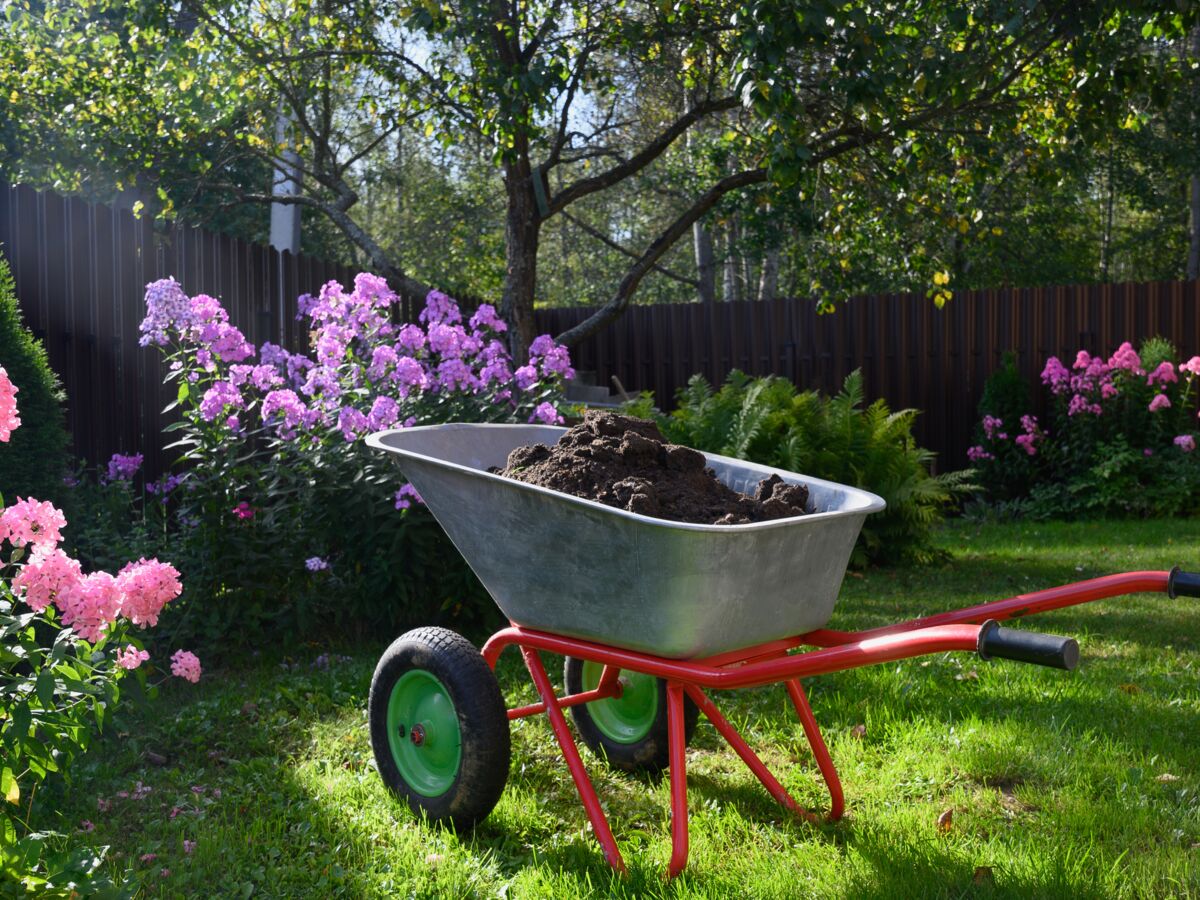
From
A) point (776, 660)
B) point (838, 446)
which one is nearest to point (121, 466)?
point (776, 660)

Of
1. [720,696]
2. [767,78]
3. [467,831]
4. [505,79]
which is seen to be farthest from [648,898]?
[505,79]

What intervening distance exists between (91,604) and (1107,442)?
8846 mm

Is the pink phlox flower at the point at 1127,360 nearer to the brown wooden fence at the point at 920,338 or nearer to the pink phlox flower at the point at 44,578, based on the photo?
the brown wooden fence at the point at 920,338

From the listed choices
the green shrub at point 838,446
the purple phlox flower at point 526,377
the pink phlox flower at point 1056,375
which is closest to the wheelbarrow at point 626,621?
the purple phlox flower at point 526,377

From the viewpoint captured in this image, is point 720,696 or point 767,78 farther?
point 767,78

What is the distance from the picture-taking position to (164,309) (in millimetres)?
4355

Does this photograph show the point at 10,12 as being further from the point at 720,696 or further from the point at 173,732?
the point at 720,696

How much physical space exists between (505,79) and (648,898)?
5477 mm

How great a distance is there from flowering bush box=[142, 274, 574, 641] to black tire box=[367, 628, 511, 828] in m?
1.45

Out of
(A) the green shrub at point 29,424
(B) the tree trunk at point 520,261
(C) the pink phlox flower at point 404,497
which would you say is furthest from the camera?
(B) the tree trunk at point 520,261

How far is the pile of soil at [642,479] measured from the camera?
253cm

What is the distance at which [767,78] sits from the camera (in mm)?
4910

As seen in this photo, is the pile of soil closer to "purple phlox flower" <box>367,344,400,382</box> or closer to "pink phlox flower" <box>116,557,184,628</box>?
"pink phlox flower" <box>116,557,184,628</box>

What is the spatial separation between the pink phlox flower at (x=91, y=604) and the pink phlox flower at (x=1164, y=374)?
29.0 ft
